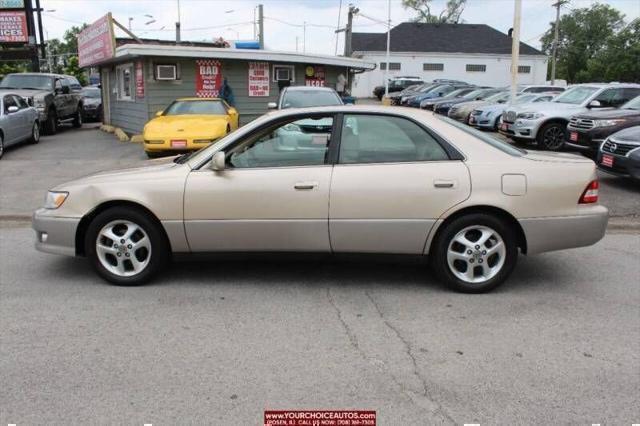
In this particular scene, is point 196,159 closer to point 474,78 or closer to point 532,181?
point 532,181

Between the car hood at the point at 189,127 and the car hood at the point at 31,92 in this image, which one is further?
the car hood at the point at 31,92

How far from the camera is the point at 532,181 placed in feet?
15.7

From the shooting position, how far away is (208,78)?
58.5 ft

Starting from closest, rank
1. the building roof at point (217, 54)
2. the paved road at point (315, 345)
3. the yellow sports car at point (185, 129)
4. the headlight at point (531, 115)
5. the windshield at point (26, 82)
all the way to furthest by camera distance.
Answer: the paved road at point (315, 345) → the yellow sports car at point (185, 129) → the headlight at point (531, 115) → the building roof at point (217, 54) → the windshield at point (26, 82)

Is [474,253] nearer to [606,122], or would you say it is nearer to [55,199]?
[55,199]

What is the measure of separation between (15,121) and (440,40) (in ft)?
150

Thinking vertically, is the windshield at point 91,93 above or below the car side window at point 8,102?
above

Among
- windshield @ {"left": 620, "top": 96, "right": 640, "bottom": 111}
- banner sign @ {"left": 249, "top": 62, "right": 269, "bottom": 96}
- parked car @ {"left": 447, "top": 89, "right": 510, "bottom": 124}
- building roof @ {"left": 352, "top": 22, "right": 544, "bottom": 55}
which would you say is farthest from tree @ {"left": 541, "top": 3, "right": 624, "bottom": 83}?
windshield @ {"left": 620, "top": 96, "right": 640, "bottom": 111}

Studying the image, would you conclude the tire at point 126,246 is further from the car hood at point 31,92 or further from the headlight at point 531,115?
the car hood at point 31,92

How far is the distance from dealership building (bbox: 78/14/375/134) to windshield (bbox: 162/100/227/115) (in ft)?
11.7

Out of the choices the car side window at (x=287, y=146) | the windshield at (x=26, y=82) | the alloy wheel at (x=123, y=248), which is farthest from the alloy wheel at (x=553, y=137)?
the windshield at (x=26, y=82)

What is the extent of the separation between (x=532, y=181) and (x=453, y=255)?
0.86 metres

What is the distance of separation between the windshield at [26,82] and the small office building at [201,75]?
2.10m

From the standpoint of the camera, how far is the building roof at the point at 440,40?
52906 millimetres
